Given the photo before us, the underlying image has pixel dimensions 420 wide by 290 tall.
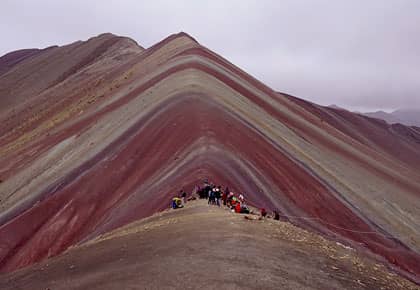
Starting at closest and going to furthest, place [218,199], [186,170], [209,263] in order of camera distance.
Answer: [209,263] < [218,199] < [186,170]

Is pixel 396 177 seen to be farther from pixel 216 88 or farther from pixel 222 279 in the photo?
pixel 222 279

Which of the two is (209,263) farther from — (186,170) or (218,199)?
(186,170)

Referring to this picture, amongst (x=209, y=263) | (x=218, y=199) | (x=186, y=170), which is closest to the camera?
(x=209, y=263)

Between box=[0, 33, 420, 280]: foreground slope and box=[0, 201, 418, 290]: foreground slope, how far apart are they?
6.63 metres

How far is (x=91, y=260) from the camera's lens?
14.9 m

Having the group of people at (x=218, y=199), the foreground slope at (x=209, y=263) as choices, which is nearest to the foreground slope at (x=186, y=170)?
the group of people at (x=218, y=199)

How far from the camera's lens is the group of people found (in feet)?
62.9

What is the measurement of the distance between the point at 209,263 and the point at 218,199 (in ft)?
27.4

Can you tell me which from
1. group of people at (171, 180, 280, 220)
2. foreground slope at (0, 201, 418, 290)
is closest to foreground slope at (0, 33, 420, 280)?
group of people at (171, 180, 280, 220)

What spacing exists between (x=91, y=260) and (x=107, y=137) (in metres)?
22.3

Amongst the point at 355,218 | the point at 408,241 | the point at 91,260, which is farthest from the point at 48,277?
the point at 408,241

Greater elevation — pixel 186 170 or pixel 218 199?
pixel 186 170

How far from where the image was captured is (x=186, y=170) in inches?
977

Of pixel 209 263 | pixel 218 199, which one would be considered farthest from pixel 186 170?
pixel 209 263
